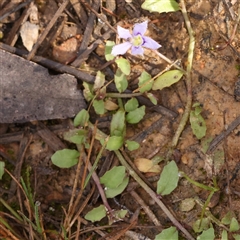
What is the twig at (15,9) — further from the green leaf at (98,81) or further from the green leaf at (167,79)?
the green leaf at (167,79)

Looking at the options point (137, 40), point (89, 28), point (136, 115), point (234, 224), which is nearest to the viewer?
point (234, 224)

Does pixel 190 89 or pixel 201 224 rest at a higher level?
pixel 190 89

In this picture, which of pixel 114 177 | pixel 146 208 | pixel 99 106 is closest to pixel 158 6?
pixel 99 106

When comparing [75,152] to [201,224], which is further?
[75,152]

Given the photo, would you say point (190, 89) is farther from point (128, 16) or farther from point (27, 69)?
point (27, 69)

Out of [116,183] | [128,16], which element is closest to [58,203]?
[116,183]

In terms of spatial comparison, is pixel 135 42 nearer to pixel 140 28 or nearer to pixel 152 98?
pixel 140 28

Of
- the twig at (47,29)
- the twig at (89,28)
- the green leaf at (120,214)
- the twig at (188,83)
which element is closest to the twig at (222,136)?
the twig at (188,83)
